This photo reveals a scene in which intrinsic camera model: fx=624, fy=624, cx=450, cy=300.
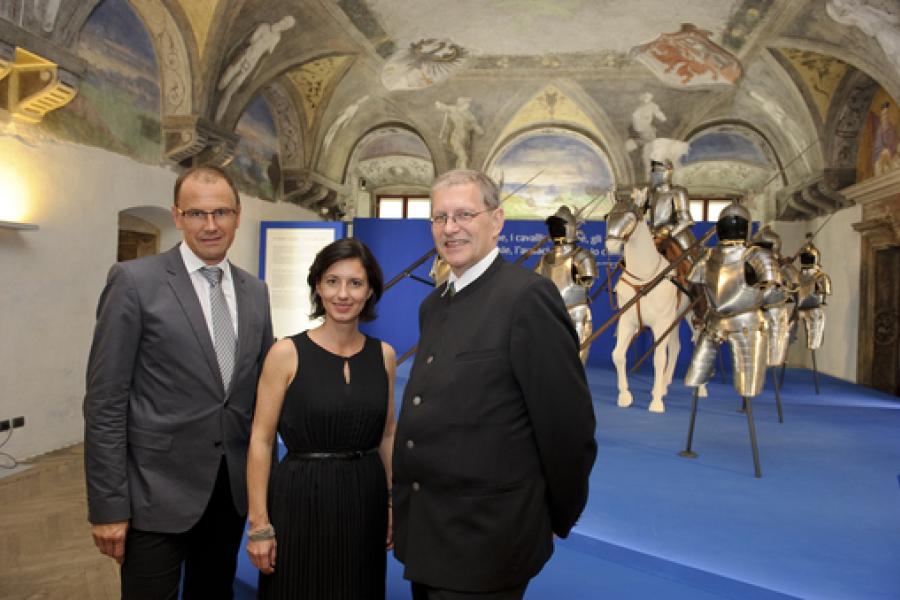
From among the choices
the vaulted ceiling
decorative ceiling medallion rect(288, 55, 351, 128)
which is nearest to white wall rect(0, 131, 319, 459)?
the vaulted ceiling

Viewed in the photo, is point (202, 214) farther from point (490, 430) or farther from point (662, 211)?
point (662, 211)

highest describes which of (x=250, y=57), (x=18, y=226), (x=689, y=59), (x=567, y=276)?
(x=689, y=59)

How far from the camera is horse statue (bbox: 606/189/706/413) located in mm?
6934

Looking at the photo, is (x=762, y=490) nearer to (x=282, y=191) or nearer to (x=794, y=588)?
(x=794, y=588)

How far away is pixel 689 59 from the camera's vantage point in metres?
12.0

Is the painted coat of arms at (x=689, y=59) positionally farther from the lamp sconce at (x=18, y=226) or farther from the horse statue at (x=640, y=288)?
the lamp sconce at (x=18, y=226)

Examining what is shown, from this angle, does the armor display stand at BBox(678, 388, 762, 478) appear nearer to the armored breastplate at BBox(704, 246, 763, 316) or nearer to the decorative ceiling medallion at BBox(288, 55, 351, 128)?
the armored breastplate at BBox(704, 246, 763, 316)

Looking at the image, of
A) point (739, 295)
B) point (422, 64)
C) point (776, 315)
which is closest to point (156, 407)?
point (739, 295)

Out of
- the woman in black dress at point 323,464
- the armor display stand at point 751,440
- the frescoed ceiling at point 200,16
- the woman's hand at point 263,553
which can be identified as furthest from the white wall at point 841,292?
the woman's hand at point 263,553

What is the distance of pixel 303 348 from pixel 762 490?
368 cm

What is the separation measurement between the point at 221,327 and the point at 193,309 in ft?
0.37

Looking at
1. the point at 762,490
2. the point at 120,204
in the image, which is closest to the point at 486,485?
the point at 762,490

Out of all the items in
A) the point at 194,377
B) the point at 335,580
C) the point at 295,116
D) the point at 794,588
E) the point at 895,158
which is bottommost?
the point at 794,588

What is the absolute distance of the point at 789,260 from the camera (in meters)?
8.09
